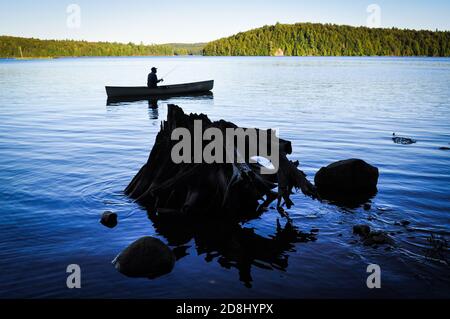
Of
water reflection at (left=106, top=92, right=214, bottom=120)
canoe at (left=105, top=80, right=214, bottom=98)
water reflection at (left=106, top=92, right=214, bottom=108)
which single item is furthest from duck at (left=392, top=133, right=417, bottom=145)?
canoe at (left=105, top=80, right=214, bottom=98)

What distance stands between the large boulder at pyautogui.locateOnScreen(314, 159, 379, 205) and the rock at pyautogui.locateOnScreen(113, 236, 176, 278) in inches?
261

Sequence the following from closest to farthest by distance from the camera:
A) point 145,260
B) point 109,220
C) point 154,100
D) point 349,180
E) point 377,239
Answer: point 145,260 < point 377,239 < point 109,220 < point 349,180 < point 154,100

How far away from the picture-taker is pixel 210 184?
1195 cm

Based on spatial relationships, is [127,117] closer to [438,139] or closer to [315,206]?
[438,139]

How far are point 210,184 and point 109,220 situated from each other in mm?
2730

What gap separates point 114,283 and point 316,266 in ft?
12.6

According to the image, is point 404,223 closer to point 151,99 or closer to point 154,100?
point 151,99

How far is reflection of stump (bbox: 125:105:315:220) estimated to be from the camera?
11547 mm

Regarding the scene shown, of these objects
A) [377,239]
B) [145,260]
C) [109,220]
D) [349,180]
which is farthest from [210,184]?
[349,180]

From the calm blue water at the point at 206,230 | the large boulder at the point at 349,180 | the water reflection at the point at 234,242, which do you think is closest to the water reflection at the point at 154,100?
the calm blue water at the point at 206,230

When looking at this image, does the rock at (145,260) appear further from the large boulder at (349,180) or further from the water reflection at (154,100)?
the water reflection at (154,100)

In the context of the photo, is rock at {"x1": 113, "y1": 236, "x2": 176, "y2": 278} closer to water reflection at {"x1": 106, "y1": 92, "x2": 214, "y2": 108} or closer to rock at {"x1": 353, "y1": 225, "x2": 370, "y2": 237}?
rock at {"x1": 353, "y1": 225, "x2": 370, "y2": 237}

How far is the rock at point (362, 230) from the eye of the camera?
1022 centimetres
